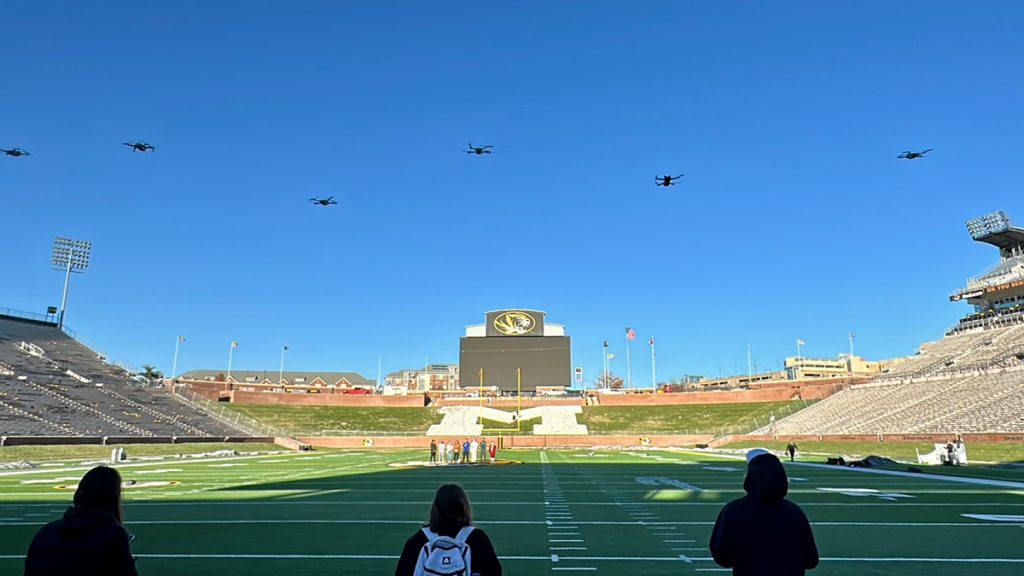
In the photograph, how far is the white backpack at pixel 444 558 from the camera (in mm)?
3506

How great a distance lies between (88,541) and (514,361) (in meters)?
66.7

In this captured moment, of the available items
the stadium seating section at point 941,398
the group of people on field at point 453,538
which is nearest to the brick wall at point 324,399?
the stadium seating section at point 941,398

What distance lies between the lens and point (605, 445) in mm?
57531

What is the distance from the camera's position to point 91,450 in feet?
121

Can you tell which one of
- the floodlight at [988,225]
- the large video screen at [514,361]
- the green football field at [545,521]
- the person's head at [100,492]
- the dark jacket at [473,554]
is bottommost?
the green football field at [545,521]

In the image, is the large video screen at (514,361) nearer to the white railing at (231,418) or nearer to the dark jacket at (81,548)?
the white railing at (231,418)

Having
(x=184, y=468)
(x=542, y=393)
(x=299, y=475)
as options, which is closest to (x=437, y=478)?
(x=299, y=475)

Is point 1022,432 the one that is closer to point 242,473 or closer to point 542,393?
point 242,473

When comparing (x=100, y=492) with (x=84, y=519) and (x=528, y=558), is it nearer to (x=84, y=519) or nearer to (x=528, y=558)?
(x=84, y=519)

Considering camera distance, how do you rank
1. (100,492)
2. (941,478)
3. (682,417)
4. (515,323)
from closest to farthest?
(100,492)
(941,478)
(682,417)
(515,323)

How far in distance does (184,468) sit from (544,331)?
157ft

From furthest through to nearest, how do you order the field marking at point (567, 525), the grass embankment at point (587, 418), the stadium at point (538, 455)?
the grass embankment at point (587, 418)
the field marking at point (567, 525)
the stadium at point (538, 455)

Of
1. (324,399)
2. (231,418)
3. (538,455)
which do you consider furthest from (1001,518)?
(324,399)

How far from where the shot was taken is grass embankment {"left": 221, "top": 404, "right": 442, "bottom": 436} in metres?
63.2
